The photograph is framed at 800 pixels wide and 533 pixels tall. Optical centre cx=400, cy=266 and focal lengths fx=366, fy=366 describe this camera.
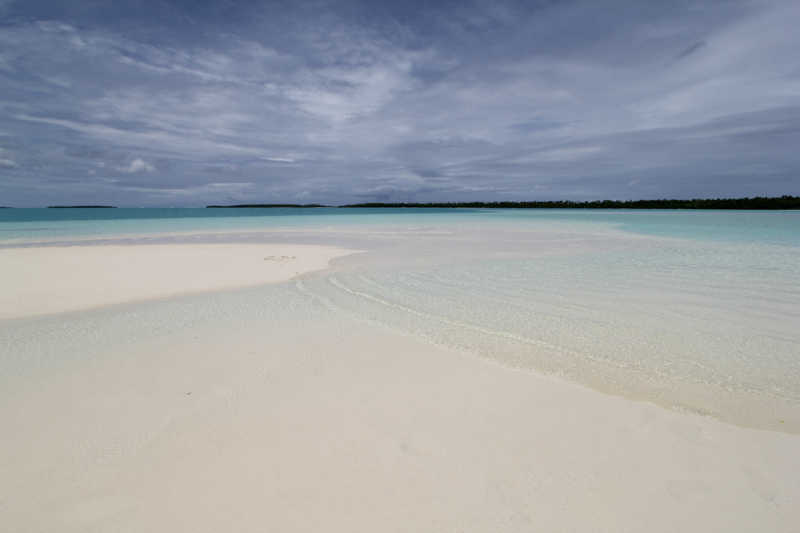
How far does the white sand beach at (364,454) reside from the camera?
76.5 inches

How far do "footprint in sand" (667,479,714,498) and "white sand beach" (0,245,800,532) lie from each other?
11 millimetres

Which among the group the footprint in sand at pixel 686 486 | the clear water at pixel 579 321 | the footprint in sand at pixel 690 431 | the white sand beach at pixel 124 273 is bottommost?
the footprint in sand at pixel 686 486

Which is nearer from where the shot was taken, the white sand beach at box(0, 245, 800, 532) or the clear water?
the white sand beach at box(0, 245, 800, 532)

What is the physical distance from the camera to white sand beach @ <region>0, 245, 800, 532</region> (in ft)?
6.38

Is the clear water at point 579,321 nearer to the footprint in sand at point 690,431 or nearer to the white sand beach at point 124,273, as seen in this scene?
the footprint in sand at point 690,431

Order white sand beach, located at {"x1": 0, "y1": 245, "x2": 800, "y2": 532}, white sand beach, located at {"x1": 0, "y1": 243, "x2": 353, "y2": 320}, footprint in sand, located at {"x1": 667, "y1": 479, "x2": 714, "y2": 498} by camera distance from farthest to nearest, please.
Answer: white sand beach, located at {"x1": 0, "y1": 243, "x2": 353, "y2": 320} → footprint in sand, located at {"x1": 667, "y1": 479, "x2": 714, "y2": 498} → white sand beach, located at {"x1": 0, "y1": 245, "x2": 800, "y2": 532}

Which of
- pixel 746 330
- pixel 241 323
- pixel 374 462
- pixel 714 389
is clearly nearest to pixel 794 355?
pixel 746 330

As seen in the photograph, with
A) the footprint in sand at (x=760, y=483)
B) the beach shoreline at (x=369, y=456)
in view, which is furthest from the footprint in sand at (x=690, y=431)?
the footprint in sand at (x=760, y=483)

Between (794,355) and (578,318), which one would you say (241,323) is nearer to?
(578,318)

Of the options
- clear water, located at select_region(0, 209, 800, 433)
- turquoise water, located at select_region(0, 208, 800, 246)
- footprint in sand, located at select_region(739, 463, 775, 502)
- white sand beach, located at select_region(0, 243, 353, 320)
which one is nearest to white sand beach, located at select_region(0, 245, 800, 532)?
footprint in sand, located at select_region(739, 463, 775, 502)

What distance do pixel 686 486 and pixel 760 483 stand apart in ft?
1.39

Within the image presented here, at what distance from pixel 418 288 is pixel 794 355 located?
488 centimetres

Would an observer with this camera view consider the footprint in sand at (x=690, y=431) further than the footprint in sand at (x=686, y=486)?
Yes

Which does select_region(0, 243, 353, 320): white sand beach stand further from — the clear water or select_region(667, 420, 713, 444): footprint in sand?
select_region(667, 420, 713, 444): footprint in sand
